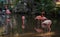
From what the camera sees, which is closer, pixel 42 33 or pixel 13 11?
pixel 42 33

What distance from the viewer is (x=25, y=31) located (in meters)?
7.29

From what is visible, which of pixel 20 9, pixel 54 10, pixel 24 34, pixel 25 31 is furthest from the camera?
pixel 20 9

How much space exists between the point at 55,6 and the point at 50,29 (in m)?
5.25

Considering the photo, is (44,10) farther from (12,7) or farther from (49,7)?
(12,7)

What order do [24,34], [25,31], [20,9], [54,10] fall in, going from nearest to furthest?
[24,34] < [25,31] < [54,10] < [20,9]

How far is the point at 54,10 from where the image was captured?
12320 millimetres

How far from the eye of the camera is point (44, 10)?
12516 millimetres

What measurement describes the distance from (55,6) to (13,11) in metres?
2.56

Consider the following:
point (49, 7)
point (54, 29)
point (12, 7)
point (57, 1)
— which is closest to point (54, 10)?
point (49, 7)

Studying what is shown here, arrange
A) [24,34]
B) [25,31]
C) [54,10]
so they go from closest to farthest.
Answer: [24,34] < [25,31] < [54,10]

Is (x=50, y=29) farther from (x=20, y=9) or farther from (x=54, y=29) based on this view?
(x=20, y=9)

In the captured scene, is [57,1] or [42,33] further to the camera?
[57,1]

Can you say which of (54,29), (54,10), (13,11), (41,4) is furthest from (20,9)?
(54,29)

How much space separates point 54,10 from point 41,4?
38.9 inches
